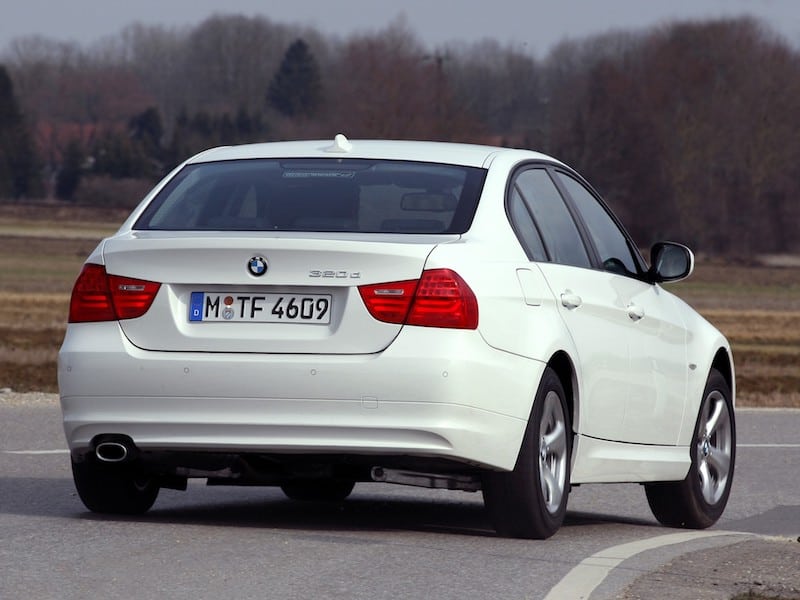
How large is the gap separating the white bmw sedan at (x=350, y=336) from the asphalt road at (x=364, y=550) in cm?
27

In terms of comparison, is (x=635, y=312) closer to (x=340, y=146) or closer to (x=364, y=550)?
(x=340, y=146)

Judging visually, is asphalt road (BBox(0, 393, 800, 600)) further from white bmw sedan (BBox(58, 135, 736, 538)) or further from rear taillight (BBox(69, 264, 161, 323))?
rear taillight (BBox(69, 264, 161, 323))

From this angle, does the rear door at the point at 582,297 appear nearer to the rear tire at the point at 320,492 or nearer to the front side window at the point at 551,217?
the front side window at the point at 551,217

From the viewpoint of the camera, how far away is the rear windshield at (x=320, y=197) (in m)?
7.20

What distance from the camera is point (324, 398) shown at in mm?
6766

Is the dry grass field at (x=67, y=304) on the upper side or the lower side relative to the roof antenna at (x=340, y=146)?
lower

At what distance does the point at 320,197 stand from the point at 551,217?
3.73ft

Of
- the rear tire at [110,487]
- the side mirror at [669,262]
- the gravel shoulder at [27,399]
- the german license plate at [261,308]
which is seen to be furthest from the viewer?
the gravel shoulder at [27,399]

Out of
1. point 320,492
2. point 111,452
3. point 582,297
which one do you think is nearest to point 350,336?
point 111,452

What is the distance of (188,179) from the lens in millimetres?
7820

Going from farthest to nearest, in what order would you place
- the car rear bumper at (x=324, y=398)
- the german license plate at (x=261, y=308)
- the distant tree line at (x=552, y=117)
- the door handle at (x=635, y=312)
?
the distant tree line at (x=552, y=117)
the door handle at (x=635, y=312)
the german license plate at (x=261, y=308)
the car rear bumper at (x=324, y=398)

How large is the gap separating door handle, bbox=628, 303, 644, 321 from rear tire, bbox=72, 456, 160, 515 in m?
2.26

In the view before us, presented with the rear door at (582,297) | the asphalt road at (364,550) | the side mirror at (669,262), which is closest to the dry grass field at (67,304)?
the asphalt road at (364,550)

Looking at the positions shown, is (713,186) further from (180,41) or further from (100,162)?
(180,41)
